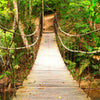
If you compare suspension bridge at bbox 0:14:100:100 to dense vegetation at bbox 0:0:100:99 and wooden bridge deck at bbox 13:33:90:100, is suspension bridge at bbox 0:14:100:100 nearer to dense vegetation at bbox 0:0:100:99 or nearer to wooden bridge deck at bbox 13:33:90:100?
wooden bridge deck at bbox 13:33:90:100

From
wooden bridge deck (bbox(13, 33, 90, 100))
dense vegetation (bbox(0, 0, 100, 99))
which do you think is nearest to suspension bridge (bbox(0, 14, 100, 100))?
wooden bridge deck (bbox(13, 33, 90, 100))

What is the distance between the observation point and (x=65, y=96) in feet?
6.01

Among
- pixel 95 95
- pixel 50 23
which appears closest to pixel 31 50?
pixel 95 95

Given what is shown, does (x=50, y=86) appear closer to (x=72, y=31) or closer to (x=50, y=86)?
(x=50, y=86)

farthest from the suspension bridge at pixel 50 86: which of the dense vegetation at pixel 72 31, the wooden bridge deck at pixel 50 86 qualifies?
the dense vegetation at pixel 72 31

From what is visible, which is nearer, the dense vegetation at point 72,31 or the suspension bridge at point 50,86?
the suspension bridge at point 50,86

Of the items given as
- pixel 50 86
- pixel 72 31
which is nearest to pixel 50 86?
pixel 50 86

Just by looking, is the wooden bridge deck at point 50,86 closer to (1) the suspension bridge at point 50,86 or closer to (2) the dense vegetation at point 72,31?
(1) the suspension bridge at point 50,86

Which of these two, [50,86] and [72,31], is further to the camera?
[72,31]

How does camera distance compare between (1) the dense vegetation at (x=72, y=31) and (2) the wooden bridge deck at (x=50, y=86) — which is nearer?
(2) the wooden bridge deck at (x=50, y=86)

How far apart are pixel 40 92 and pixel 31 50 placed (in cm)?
451

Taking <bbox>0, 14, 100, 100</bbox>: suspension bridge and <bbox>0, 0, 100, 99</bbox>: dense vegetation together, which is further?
<bbox>0, 0, 100, 99</bbox>: dense vegetation

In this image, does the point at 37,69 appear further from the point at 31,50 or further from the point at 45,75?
the point at 31,50

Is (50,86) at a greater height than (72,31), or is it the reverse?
(50,86)
